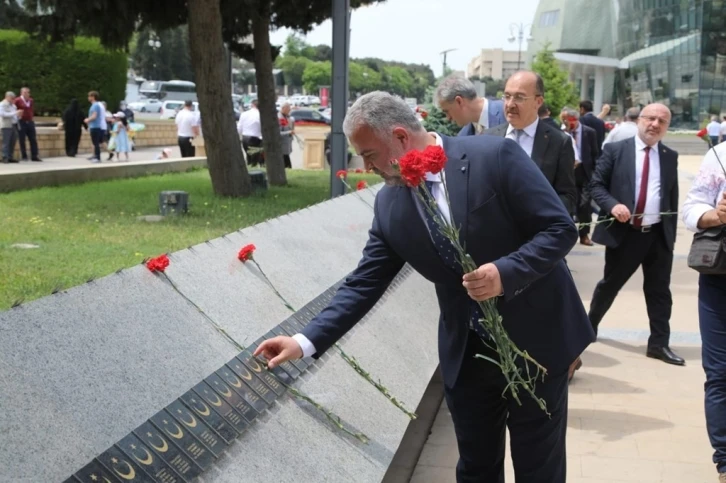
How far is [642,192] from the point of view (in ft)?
23.2

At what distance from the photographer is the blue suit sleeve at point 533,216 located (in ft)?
9.61

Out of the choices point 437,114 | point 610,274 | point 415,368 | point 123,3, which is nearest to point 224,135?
point 123,3

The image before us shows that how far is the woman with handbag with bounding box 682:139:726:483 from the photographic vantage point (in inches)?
181

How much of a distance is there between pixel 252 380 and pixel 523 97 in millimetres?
2817

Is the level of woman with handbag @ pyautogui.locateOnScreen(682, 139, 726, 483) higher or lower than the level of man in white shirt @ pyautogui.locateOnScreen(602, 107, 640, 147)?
lower

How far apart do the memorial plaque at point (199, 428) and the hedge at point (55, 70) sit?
27.2m

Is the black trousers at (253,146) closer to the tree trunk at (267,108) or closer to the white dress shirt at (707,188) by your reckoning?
the tree trunk at (267,108)

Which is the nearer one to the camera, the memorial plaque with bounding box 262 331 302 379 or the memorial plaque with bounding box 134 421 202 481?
the memorial plaque with bounding box 134 421 202 481

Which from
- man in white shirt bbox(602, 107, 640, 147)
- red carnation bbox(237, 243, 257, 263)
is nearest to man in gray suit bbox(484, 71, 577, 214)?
red carnation bbox(237, 243, 257, 263)

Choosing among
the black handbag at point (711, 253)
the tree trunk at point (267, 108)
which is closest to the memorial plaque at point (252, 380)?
the black handbag at point (711, 253)

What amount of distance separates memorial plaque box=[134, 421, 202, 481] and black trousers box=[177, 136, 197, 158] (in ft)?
73.1

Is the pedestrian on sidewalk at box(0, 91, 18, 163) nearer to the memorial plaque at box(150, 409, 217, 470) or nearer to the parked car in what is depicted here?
the memorial plaque at box(150, 409, 217, 470)

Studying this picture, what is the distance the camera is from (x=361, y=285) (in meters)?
3.42

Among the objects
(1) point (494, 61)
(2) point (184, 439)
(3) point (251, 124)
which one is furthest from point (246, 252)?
(1) point (494, 61)
